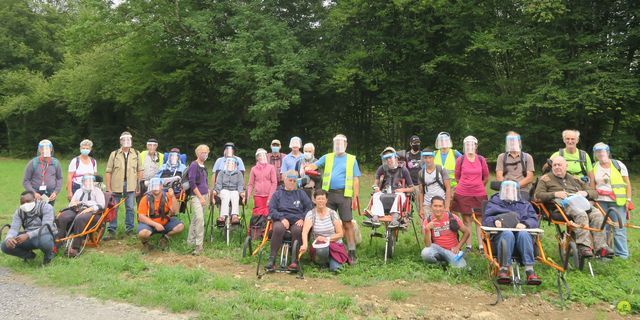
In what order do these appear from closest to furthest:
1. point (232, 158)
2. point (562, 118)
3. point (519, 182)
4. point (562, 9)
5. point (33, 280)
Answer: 1. point (33, 280)
2. point (519, 182)
3. point (232, 158)
4. point (562, 9)
5. point (562, 118)

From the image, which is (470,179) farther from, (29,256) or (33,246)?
(29,256)

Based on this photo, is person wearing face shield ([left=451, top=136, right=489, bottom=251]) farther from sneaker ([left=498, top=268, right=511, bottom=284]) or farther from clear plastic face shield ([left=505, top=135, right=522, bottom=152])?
sneaker ([left=498, top=268, right=511, bottom=284])

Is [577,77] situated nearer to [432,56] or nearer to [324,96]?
[432,56]

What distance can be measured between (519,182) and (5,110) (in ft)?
121

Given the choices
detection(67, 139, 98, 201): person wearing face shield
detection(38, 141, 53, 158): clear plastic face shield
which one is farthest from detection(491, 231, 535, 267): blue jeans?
detection(38, 141, 53, 158): clear plastic face shield

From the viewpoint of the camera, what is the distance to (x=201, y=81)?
2502cm

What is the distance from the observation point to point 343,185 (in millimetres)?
7293

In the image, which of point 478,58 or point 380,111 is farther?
point 380,111

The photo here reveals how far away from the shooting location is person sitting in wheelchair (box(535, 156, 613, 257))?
20.9ft

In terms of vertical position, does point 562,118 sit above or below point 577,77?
below

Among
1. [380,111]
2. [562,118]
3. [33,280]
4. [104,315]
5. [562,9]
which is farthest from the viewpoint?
[380,111]

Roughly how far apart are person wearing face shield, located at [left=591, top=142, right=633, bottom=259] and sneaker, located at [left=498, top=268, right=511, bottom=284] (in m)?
2.36

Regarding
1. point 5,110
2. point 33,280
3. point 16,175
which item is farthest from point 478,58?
point 5,110

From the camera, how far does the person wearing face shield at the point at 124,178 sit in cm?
871
